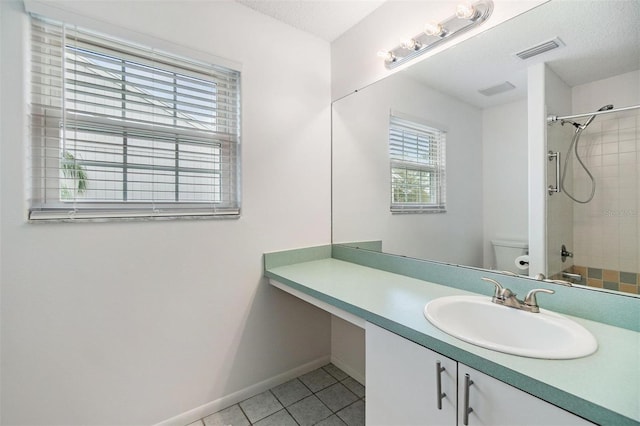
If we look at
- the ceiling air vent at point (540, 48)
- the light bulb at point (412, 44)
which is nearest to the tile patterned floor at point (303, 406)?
the ceiling air vent at point (540, 48)

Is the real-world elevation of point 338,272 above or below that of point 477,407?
above

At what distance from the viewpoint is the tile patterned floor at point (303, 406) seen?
1.64m

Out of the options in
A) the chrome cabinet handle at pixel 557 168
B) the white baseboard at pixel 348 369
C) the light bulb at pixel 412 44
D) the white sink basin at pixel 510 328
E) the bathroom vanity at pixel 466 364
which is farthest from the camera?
the white baseboard at pixel 348 369

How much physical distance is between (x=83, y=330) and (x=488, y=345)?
1.70 metres

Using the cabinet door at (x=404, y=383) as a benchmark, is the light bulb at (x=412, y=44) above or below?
above

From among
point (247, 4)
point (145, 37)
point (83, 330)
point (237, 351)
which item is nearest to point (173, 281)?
point (83, 330)

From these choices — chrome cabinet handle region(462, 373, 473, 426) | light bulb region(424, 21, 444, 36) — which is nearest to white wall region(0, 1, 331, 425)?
light bulb region(424, 21, 444, 36)

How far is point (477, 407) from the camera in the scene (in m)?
0.83

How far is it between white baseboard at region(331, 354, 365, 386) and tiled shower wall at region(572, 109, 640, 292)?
151 cm

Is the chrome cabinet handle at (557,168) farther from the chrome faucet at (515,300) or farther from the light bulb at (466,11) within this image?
Answer: the light bulb at (466,11)

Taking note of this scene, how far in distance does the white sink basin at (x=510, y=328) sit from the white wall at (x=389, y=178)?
30 centimetres

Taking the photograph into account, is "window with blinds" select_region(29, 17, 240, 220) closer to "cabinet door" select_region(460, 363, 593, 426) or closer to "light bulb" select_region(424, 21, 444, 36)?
"light bulb" select_region(424, 21, 444, 36)

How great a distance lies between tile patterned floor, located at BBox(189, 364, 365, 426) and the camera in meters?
1.64

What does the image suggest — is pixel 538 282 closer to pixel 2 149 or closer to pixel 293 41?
pixel 293 41
